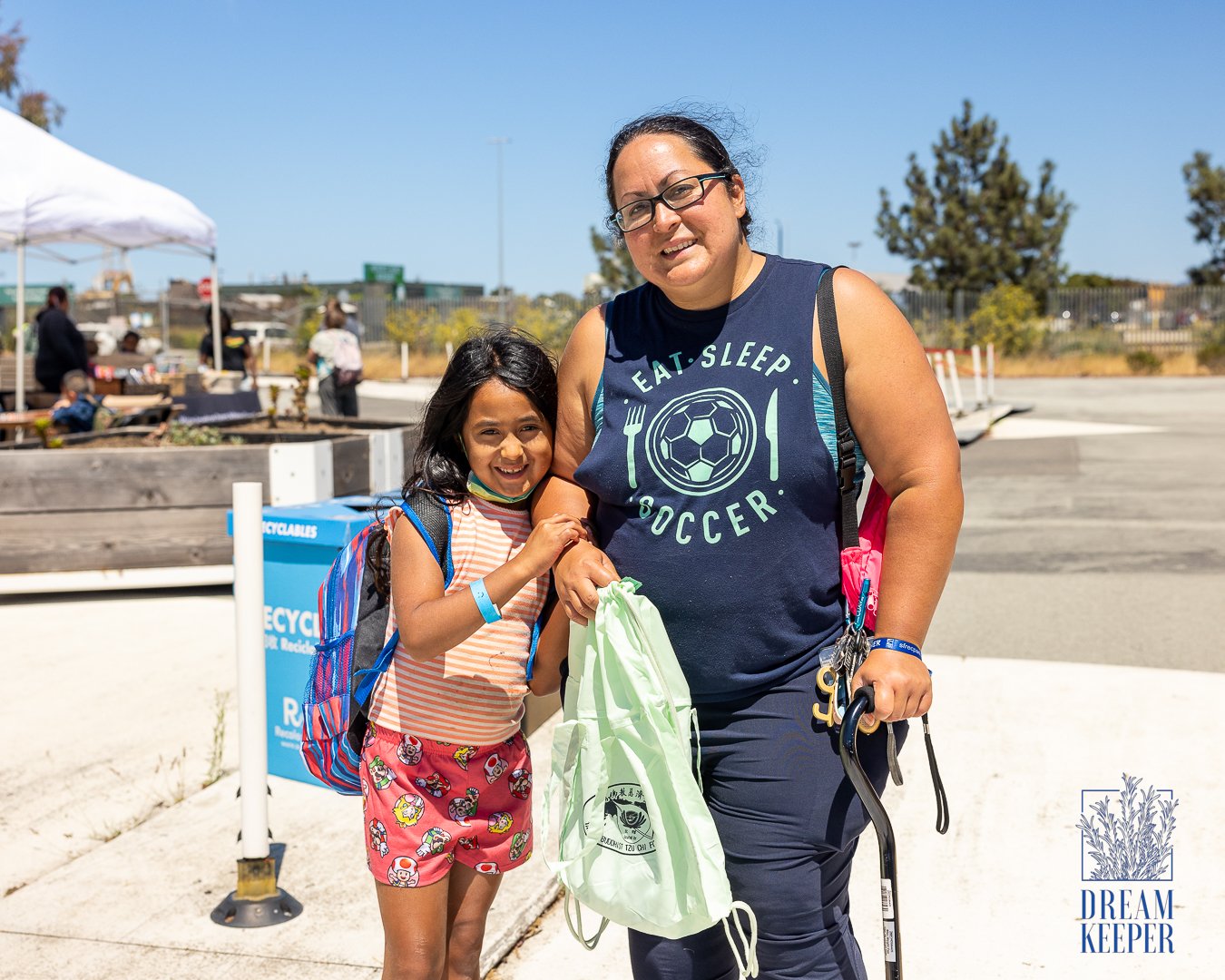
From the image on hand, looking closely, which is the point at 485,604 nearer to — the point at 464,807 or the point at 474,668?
the point at 474,668

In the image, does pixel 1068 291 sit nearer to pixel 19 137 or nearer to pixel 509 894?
pixel 19 137

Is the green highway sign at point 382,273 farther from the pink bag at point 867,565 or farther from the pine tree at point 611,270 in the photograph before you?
the pink bag at point 867,565

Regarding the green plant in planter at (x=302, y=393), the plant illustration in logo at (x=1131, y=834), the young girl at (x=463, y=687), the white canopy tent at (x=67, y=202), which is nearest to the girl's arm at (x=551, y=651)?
the young girl at (x=463, y=687)

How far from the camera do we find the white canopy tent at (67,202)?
9922 millimetres

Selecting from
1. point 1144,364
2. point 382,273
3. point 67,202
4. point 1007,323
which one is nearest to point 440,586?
point 67,202

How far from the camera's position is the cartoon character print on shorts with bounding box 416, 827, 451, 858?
7.71 ft

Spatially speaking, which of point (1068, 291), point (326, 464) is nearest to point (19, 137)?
point (326, 464)

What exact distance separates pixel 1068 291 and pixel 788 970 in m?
43.1

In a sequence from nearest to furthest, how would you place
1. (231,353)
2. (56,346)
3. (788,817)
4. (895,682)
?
(895,682) < (788,817) < (56,346) < (231,353)

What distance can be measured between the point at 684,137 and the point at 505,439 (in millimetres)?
641

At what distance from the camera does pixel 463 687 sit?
2.41 m

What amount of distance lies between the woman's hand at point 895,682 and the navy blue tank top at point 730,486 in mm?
137

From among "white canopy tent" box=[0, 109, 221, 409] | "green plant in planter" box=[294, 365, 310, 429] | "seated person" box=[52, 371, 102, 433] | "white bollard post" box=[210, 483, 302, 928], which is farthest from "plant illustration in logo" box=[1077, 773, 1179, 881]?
"white canopy tent" box=[0, 109, 221, 409]

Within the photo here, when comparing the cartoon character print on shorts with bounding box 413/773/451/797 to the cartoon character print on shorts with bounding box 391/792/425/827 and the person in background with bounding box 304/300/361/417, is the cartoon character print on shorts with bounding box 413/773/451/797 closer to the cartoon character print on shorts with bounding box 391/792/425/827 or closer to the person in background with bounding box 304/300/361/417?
the cartoon character print on shorts with bounding box 391/792/425/827
